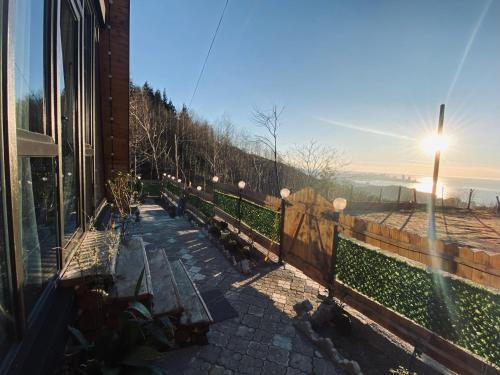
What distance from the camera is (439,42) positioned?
5.36 m

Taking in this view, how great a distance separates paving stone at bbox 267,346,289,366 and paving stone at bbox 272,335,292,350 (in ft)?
0.17

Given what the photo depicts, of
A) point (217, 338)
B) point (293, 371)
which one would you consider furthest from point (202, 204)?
point (293, 371)

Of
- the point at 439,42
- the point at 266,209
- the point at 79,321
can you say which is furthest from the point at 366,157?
the point at 79,321

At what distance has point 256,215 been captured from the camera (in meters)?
5.89

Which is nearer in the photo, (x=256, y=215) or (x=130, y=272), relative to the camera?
(x=130, y=272)

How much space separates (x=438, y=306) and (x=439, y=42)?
5.33 meters

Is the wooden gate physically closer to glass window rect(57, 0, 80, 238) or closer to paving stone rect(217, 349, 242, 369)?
paving stone rect(217, 349, 242, 369)

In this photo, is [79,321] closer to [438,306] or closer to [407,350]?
[407,350]

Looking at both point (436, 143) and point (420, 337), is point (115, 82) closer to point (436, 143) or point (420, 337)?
point (420, 337)

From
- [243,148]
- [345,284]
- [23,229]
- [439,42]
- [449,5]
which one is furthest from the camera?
[243,148]

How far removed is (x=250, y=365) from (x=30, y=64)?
2771 mm

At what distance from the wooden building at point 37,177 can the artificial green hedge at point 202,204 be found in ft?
16.4

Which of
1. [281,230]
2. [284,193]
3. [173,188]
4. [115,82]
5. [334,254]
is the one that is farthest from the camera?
[173,188]

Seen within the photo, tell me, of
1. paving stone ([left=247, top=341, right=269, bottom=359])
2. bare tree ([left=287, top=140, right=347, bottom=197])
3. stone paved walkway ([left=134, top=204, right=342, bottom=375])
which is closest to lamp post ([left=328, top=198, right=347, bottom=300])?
stone paved walkway ([left=134, top=204, right=342, bottom=375])
